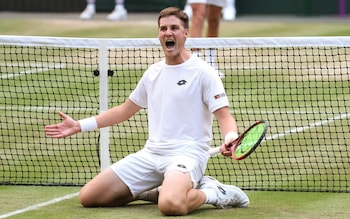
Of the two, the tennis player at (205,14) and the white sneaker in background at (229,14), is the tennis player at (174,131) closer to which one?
the tennis player at (205,14)

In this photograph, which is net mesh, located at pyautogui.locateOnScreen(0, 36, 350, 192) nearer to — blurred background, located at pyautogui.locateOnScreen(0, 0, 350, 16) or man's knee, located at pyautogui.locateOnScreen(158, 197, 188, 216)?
man's knee, located at pyautogui.locateOnScreen(158, 197, 188, 216)

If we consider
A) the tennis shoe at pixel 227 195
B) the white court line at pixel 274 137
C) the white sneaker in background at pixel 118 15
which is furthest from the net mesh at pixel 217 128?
the white sneaker in background at pixel 118 15

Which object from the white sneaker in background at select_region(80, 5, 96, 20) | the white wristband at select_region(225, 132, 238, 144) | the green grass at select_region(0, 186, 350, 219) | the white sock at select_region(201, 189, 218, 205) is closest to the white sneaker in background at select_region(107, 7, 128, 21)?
the white sneaker in background at select_region(80, 5, 96, 20)

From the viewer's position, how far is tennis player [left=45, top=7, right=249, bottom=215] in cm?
834

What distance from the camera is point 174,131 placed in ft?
27.7

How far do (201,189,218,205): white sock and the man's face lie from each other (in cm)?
106

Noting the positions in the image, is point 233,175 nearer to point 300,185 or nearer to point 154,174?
point 300,185

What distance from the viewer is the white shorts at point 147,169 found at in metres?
8.39

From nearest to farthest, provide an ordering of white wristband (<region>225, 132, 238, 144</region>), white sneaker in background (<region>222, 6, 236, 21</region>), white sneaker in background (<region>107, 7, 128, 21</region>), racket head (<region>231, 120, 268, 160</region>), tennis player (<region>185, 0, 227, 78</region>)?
racket head (<region>231, 120, 268, 160</region>) → white wristband (<region>225, 132, 238, 144</region>) → tennis player (<region>185, 0, 227, 78</region>) → white sneaker in background (<region>222, 6, 236, 21</region>) → white sneaker in background (<region>107, 7, 128, 21</region>)

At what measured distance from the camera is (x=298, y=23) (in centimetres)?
2170

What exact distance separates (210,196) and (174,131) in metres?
0.57

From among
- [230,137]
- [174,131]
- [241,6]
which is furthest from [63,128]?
[241,6]

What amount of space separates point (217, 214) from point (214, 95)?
89 cm

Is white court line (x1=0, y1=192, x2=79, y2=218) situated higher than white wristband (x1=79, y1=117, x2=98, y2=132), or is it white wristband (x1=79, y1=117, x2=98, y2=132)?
white wristband (x1=79, y1=117, x2=98, y2=132)
